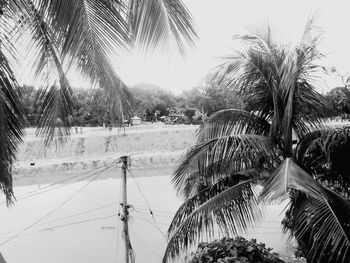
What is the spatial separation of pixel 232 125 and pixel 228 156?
0.72 meters

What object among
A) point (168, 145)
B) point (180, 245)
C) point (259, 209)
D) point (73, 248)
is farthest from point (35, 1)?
point (168, 145)

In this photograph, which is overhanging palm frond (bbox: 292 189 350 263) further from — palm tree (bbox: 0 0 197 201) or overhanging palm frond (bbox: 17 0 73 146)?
overhanging palm frond (bbox: 17 0 73 146)

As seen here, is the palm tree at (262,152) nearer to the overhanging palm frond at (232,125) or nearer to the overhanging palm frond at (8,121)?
the overhanging palm frond at (232,125)

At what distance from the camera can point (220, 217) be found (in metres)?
3.17

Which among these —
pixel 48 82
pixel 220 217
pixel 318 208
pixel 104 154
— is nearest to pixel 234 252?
pixel 220 217

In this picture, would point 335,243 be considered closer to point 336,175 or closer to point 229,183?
point 336,175

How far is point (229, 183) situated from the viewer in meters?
3.72

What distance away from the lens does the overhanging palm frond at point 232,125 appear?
3.93 metres

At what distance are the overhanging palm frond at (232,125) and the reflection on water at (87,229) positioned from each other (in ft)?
7.20

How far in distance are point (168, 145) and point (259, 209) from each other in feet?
44.0

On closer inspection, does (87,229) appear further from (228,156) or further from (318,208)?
(318,208)

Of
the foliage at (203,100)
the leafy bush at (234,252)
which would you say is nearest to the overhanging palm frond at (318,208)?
the leafy bush at (234,252)

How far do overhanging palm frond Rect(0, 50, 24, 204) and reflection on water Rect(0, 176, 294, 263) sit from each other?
352 cm

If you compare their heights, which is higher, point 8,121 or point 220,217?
point 8,121
